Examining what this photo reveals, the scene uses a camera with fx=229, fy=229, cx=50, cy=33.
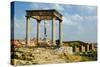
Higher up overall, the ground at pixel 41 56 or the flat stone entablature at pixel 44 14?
the flat stone entablature at pixel 44 14

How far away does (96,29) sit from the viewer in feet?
11.4

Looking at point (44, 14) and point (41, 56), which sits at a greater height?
point (44, 14)

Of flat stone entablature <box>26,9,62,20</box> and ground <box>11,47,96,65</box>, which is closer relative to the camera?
ground <box>11,47,96,65</box>

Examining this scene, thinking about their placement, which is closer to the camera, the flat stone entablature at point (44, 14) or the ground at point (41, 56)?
the ground at point (41, 56)

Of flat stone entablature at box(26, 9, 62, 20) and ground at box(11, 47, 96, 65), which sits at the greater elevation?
flat stone entablature at box(26, 9, 62, 20)
